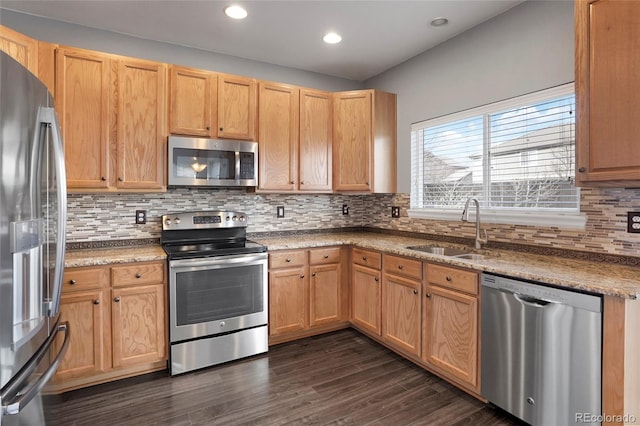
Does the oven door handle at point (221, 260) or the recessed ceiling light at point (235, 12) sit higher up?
the recessed ceiling light at point (235, 12)

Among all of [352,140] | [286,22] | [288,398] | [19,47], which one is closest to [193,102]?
[286,22]

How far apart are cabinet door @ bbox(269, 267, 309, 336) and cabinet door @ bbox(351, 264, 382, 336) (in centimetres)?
49

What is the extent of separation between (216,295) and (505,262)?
2.11 metres

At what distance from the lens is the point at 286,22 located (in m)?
2.73

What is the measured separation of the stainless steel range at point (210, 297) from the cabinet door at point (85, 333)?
1.46 feet

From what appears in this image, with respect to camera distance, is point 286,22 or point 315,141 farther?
point 315,141

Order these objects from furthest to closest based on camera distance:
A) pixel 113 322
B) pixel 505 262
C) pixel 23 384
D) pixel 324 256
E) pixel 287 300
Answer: pixel 324 256 → pixel 287 300 → pixel 113 322 → pixel 505 262 → pixel 23 384

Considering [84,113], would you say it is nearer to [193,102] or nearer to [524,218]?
[193,102]

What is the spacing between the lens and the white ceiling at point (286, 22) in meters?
2.47

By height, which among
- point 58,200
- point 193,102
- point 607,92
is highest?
point 193,102

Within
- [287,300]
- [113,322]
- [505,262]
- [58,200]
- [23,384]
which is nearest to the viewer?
[23,384]

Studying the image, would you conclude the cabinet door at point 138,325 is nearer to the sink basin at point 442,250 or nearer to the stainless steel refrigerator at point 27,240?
the stainless steel refrigerator at point 27,240

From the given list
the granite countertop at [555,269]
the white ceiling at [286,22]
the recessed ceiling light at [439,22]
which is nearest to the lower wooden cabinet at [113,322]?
the granite countertop at [555,269]

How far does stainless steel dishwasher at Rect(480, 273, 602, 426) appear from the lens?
5.32ft
